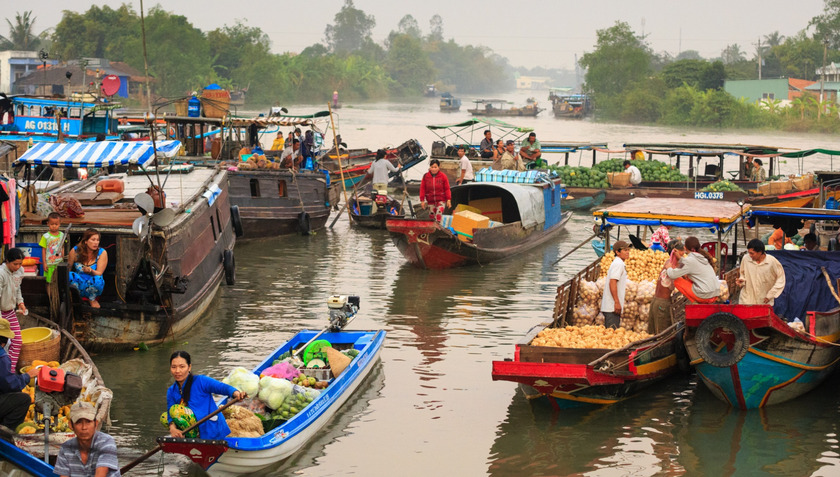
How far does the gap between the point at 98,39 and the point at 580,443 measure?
274 feet

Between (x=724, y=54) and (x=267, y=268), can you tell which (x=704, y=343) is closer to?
(x=267, y=268)

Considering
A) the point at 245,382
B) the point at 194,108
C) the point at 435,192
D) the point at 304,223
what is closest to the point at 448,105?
the point at 304,223

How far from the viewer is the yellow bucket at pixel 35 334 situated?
1038 centimetres

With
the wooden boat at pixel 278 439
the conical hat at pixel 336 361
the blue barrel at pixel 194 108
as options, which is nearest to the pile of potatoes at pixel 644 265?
the wooden boat at pixel 278 439

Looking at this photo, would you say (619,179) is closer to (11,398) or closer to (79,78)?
(11,398)

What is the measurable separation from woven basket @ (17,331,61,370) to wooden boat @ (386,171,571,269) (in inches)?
308

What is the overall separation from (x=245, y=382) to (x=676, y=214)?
20.3 feet

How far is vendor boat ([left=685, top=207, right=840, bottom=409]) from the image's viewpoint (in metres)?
9.88

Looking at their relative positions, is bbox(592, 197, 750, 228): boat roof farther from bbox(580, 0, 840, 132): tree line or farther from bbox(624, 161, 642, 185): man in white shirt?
bbox(580, 0, 840, 132): tree line

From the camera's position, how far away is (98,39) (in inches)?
3359

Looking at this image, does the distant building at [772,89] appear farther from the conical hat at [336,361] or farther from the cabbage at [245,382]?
the cabbage at [245,382]

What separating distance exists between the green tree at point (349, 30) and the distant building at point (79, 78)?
391 feet

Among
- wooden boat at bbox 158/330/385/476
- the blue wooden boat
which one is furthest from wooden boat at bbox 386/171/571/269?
the blue wooden boat

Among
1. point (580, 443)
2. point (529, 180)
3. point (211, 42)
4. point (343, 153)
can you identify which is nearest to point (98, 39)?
point (211, 42)
